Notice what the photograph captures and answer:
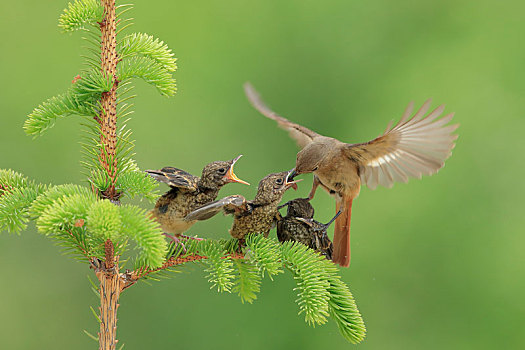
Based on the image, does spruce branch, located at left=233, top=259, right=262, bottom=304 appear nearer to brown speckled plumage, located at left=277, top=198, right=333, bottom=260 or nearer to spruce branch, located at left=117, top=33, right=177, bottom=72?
brown speckled plumage, located at left=277, top=198, right=333, bottom=260

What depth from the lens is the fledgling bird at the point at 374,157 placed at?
1.59m

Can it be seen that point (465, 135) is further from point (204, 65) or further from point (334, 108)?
point (204, 65)

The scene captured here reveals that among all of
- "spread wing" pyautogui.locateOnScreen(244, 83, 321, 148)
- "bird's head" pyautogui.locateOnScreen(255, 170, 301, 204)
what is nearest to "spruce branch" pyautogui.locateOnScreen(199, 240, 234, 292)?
"bird's head" pyautogui.locateOnScreen(255, 170, 301, 204)

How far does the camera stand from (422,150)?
5.32 ft

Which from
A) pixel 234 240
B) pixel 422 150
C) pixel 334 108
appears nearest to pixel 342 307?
pixel 234 240

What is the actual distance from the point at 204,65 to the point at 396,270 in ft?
4.72

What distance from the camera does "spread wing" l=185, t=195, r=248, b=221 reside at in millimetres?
1271

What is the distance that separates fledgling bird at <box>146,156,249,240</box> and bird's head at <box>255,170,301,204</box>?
56mm

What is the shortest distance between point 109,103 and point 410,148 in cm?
81

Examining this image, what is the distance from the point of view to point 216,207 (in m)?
1.27

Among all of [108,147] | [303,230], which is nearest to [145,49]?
[108,147]

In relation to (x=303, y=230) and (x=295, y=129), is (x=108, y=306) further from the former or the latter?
(x=295, y=129)

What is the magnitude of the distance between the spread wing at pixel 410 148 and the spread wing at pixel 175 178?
0.53 m

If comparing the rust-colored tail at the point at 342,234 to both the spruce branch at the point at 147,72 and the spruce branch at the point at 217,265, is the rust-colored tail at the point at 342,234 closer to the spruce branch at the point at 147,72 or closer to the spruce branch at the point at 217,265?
the spruce branch at the point at 217,265
